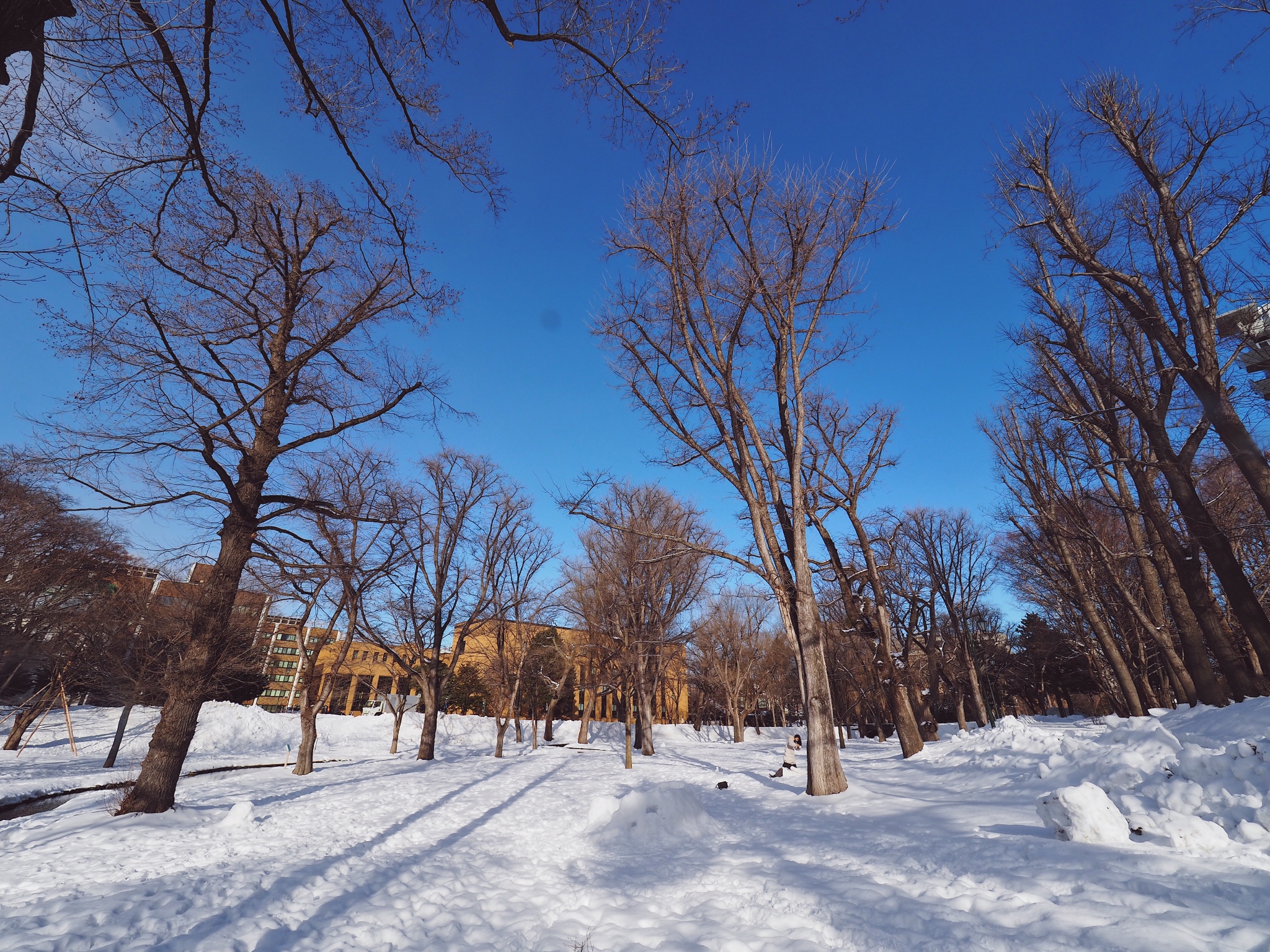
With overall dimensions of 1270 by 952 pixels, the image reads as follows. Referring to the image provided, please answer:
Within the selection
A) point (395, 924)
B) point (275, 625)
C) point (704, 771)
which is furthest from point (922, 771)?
point (275, 625)

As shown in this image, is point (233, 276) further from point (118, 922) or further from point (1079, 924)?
point (1079, 924)

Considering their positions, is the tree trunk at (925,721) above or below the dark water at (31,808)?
above

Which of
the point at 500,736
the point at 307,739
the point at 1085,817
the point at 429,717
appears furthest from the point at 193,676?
the point at 500,736

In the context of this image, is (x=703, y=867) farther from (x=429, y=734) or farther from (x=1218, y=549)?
(x=429, y=734)

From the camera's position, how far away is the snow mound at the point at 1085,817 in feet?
14.5

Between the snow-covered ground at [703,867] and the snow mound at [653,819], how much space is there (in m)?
0.03

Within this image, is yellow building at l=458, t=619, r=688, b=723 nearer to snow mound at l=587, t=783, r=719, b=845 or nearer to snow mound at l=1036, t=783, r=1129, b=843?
snow mound at l=587, t=783, r=719, b=845

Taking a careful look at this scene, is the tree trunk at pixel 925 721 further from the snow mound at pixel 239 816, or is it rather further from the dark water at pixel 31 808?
the dark water at pixel 31 808

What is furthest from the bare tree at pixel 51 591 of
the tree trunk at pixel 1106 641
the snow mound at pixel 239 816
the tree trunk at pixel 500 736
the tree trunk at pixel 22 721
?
the tree trunk at pixel 1106 641

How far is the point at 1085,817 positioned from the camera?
4.52 meters

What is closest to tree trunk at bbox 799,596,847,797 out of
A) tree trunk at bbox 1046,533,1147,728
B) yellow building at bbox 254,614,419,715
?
tree trunk at bbox 1046,533,1147,728

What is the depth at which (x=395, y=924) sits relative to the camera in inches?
169

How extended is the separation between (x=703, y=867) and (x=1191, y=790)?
14.4 feet

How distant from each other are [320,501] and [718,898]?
793cm
